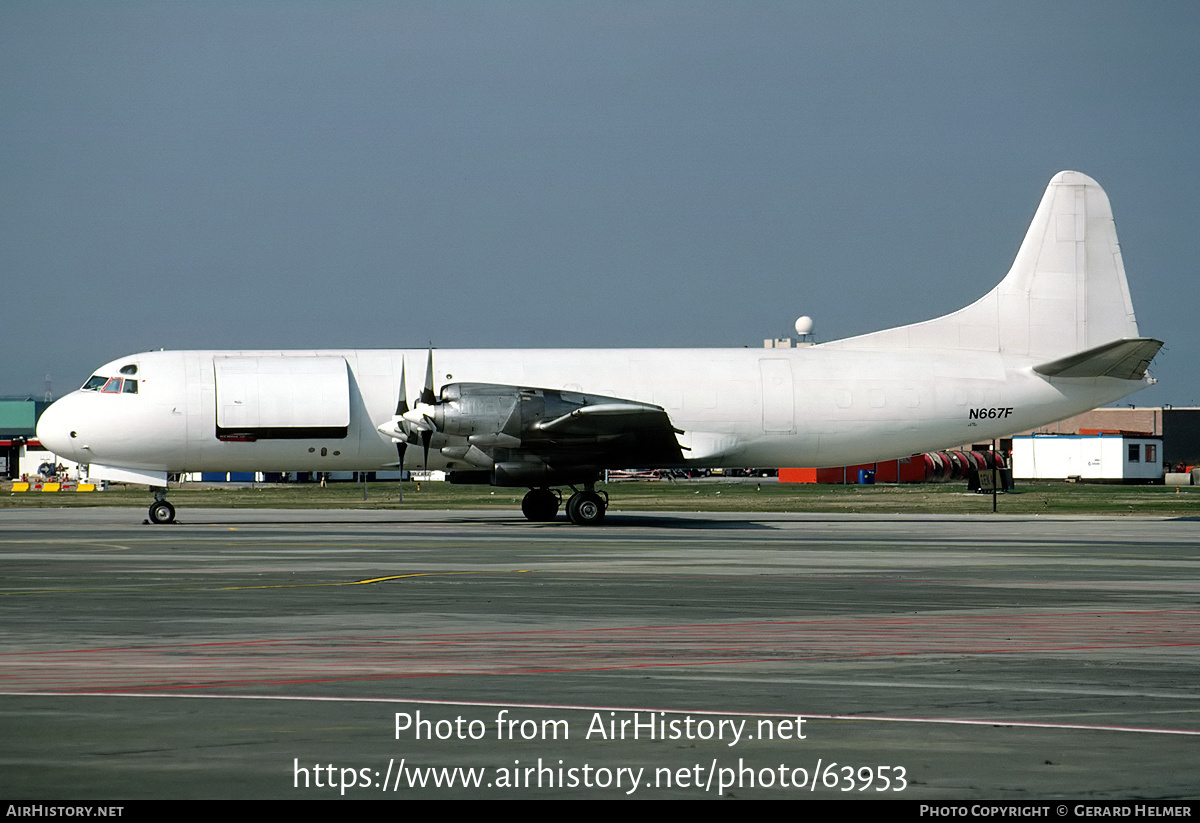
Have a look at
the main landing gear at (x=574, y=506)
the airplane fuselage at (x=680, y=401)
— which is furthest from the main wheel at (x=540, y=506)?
the airplane fuselage at (x=680, y=401)

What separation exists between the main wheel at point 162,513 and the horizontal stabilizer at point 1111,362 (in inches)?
1016

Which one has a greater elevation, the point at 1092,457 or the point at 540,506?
the point at 1092,457

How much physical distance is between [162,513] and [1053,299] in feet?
90.7

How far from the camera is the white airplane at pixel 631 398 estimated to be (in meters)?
34.3

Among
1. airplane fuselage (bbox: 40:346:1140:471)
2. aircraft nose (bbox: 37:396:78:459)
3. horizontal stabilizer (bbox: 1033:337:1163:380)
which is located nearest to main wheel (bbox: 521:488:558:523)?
airplane fuselage (bbox: 40:346:1140:471)

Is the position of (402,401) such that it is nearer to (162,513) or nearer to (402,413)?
(402,413)

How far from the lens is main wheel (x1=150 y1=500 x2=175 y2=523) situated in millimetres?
35438

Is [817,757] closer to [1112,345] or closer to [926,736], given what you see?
[926,736]

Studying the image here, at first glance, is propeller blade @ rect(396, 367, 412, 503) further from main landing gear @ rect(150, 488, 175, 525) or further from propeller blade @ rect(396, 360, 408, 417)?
main landing gear @ rect(150, 488, 175, 525)

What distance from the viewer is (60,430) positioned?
35344 millimetres

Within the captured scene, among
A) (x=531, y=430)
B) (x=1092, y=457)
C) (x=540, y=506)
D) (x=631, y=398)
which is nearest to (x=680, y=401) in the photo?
(x=631, y=398)
